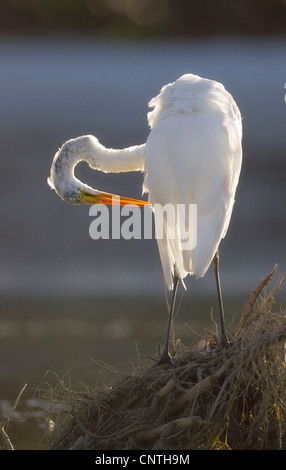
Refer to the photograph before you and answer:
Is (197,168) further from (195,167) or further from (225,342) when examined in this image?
(225,342)

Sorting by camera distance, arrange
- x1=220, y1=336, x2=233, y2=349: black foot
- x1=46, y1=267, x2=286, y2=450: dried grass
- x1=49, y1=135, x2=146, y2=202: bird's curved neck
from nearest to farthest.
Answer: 1. x1=46, y1=267, x2=286, y2=450: dried grass
2. x1=220, y1=336, x2=233, y2=349: black foot
3. x1=49, y1=135, x2=146, y2=202: bird's curved neck

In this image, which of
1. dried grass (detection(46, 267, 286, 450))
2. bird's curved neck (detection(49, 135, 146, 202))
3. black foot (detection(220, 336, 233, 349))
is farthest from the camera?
bird's curved neck (detection(49, 135, 146, 202))

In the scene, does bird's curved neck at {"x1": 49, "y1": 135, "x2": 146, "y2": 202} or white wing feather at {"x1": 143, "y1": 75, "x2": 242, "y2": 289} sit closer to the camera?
white wing feather at {"x1": 143, "y1": 75, "x2": 242, "y2": 289}

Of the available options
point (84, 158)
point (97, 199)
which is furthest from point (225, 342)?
point (84, 158)

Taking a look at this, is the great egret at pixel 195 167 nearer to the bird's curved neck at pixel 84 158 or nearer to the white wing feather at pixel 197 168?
the white wing feather at pixel 197 168

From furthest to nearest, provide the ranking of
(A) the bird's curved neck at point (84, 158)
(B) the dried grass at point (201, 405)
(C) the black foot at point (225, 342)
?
(A) the bird's curved neck at point (84, 158), (C) the black foot at point (225, 342), (B) the dried grass at point (201, 405)

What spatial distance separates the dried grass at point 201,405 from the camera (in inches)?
138

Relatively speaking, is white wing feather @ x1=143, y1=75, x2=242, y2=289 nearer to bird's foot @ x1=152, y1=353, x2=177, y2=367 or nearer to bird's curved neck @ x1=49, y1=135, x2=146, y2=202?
bird's foot @ x1=152, y1=353, x2=177, y2=367

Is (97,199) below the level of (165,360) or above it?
above

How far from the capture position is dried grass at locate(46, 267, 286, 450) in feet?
11.5

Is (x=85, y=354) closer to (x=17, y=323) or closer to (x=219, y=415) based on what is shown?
(x=17, y=323)

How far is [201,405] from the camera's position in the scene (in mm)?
3592

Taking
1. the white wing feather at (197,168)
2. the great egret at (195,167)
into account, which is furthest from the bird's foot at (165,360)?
the white wing feather at (197,168)

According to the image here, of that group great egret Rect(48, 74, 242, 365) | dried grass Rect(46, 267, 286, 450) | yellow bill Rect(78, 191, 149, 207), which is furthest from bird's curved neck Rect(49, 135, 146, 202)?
dried grass Rect(46, 267, 286, 450)
